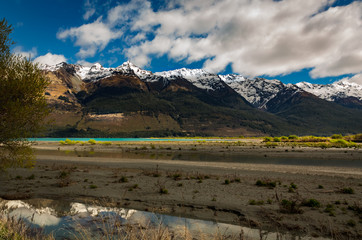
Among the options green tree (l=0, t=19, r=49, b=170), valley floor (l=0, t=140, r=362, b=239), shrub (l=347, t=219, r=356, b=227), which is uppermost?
green tree (l=0, t=19, r=49, b=170)

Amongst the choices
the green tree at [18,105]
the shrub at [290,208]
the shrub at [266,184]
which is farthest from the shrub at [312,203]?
the green tree at [18,105]

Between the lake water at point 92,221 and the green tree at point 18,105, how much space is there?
11.2ft

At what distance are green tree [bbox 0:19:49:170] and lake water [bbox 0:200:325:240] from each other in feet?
11.2

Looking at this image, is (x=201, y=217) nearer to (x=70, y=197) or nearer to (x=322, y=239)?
(x=322, y=239)

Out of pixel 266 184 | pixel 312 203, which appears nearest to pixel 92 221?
pixel 312 203

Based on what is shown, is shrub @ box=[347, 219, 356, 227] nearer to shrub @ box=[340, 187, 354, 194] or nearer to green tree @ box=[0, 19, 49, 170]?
shrub @ box=[340, 187, 354, 194]

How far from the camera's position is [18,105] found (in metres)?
13.6

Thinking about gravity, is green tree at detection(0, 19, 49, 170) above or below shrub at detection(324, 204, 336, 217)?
above

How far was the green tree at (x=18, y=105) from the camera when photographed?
13.7m

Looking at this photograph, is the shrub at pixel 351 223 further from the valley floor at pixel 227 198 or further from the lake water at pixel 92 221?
the lake water at pixel 92 221

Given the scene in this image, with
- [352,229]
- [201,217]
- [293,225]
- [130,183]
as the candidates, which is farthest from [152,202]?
[352,229]

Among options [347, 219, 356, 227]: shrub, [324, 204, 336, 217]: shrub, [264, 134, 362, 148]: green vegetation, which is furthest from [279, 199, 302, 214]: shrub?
[264, 134, 362, 148]: green vegetation

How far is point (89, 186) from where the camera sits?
18703 millimetres

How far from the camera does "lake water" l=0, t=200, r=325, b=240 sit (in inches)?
378
